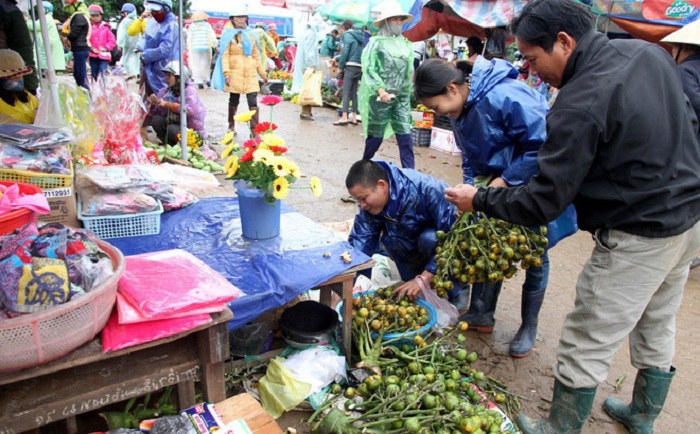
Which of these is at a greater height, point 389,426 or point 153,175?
point 153,175

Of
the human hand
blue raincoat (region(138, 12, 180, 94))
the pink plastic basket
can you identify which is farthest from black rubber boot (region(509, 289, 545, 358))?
blue raincoat (region(138, 12, 180, 94))

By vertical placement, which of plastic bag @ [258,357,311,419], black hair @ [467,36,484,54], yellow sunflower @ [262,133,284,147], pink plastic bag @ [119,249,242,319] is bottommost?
plastic bag @ [258,357,311,419]

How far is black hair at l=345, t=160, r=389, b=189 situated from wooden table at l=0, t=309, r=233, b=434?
1340mm

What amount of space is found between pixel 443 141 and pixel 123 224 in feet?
21.0

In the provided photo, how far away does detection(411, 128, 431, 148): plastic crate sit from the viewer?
874 centimetres

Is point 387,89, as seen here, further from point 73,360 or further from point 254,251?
point 73,360

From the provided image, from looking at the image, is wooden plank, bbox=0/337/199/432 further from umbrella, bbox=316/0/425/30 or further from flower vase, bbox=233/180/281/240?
umbrella, bbox=316/0/425/30

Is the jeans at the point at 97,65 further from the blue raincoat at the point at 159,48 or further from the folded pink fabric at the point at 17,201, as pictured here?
the folded pink fabric at the point at 17,201

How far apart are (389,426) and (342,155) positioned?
6.08 m

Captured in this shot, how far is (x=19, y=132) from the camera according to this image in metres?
2.89

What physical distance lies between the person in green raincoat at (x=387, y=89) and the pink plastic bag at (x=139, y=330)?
462 centimetres

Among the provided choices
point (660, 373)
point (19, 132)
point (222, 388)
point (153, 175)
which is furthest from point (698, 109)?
point (19, 132)

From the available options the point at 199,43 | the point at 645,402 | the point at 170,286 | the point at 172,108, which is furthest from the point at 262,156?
the point at 199,43

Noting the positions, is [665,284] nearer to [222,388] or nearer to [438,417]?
[438,417]
